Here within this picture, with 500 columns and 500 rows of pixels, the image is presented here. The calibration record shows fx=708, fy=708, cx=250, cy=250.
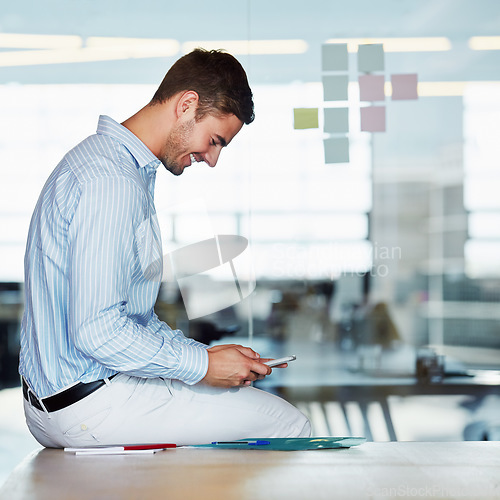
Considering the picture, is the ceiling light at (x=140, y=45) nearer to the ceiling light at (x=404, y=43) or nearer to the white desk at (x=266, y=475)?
the ceiling light at (x=404, y=43)

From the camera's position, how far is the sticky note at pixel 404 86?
3457mm

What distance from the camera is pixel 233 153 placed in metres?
3.44

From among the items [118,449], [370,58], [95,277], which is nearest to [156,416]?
[118,449]

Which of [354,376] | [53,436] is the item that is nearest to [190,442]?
[53,436]

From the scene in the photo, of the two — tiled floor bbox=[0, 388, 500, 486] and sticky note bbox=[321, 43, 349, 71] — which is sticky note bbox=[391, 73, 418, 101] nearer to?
sticky note bbox=[321, 43, 349, 71]

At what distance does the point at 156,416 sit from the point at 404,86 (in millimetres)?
2527

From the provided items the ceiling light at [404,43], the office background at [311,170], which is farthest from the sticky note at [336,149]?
the ceiling light at [404,43]

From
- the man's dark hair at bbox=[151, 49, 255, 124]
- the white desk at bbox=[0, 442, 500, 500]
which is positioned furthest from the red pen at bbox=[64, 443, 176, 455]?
the man's dark hair at bbox=[151, 49, 255, 124]

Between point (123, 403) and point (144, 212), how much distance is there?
375 millimetres

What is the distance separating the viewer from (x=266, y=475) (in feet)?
3.86

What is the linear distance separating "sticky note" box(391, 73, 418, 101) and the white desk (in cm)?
236

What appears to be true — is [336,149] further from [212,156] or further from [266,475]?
[266,475]

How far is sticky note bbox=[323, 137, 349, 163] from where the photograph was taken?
3.46 m

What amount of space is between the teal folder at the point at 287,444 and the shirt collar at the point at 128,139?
60cm
